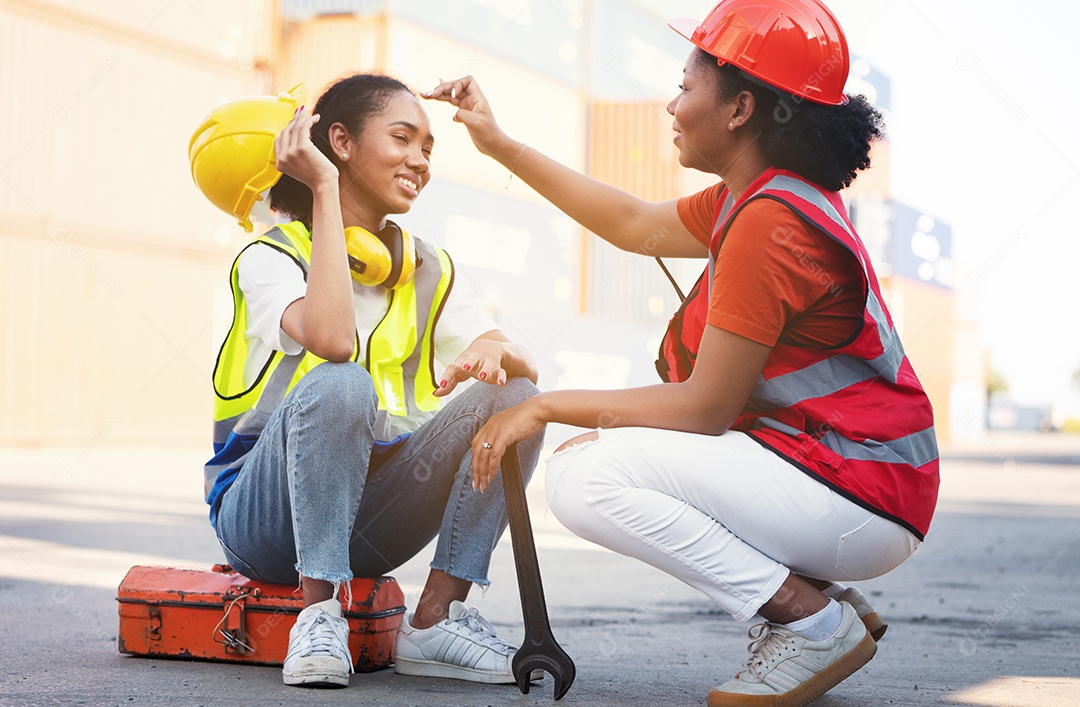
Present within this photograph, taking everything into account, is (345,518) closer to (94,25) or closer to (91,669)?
(91,669)

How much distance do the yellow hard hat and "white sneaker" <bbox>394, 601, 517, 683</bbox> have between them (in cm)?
112

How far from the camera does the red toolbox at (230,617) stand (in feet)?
8.70

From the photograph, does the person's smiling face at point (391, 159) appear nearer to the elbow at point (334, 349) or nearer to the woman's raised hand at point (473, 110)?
the woman's raised hand at point (473, 110)

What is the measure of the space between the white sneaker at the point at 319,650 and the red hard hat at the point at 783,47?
144 centimetres

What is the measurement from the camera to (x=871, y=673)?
295 cm

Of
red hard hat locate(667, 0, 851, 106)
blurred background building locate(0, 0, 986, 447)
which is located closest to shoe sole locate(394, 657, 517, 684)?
red hard hat locate(667, 0, 851, 106)

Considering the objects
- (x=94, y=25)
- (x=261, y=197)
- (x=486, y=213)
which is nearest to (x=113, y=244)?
(x=94, y=25)

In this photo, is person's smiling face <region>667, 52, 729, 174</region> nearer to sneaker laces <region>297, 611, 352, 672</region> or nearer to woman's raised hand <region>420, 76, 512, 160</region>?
woman's raised hand <region>420, 76, 512, 160</region>

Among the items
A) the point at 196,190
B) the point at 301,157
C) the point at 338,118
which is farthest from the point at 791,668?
the point at 196,190

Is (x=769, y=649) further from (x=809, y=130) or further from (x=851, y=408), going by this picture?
(x=809, y=130)

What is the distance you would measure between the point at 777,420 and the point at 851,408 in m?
0.15

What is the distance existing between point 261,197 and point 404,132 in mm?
389

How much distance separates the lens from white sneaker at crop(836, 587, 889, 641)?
258 centimetres

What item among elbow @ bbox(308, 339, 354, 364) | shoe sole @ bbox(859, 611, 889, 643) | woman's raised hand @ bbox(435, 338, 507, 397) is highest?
elbow @ bbox(308, 339, 354, 364)
